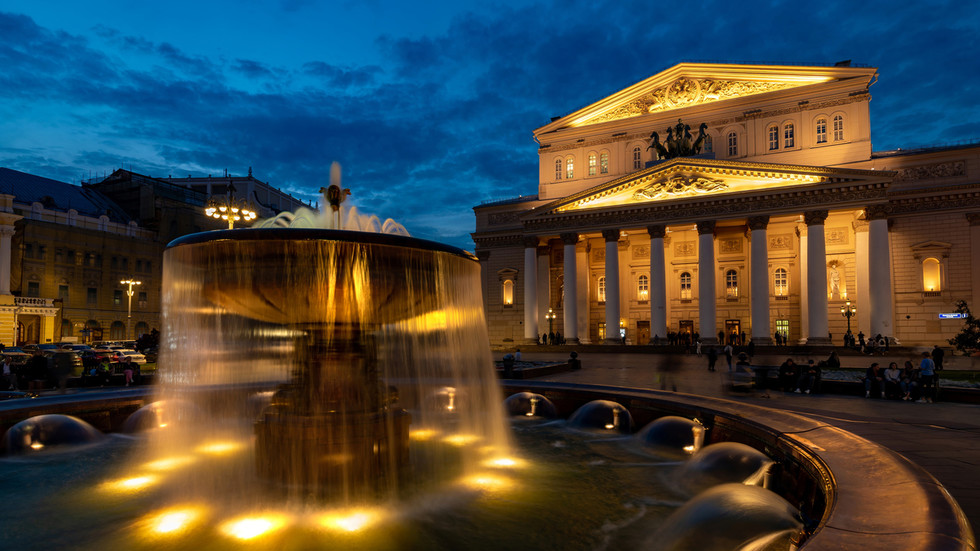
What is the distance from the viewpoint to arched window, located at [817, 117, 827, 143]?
35631mm

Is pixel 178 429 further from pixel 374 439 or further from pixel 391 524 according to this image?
pixel 391 524

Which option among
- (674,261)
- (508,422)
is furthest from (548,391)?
(674,261)

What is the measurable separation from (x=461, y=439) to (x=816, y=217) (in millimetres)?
30072

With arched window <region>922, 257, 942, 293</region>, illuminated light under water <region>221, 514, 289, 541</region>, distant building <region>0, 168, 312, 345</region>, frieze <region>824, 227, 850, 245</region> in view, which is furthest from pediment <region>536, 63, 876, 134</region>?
illuminated light under water <region>221, 514, 289, 541</region>

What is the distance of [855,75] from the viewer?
113ft

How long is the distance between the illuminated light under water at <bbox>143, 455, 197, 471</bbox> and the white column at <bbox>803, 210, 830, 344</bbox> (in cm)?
3159

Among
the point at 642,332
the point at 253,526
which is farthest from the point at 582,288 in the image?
the point at 253,526

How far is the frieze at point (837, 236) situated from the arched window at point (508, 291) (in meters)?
21.2

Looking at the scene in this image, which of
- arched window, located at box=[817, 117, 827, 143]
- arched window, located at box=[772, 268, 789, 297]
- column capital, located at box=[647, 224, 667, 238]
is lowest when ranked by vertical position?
arched window, located at box=[772, 268, 789, 297]

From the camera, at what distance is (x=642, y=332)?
132 feet

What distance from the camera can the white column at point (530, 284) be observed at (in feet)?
130

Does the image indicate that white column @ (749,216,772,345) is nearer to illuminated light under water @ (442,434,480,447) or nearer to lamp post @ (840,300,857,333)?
lamp post @ (840,300,857,333)

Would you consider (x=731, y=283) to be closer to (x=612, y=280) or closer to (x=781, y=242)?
(x=781, y=242)

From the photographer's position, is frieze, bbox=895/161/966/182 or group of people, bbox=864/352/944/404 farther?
frieze, bbox=895/161/966/182
